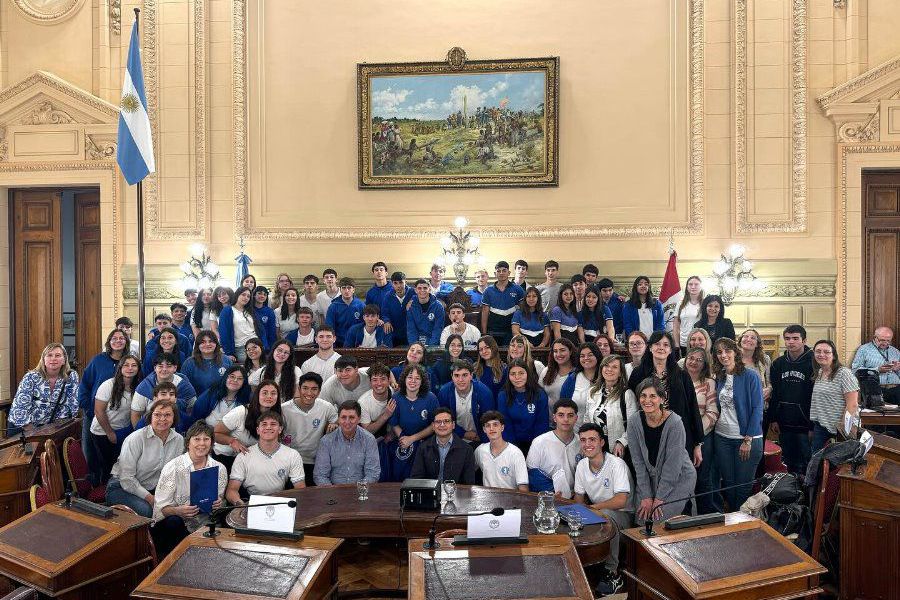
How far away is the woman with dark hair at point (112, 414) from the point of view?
20.7ft

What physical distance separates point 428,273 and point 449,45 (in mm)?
3106

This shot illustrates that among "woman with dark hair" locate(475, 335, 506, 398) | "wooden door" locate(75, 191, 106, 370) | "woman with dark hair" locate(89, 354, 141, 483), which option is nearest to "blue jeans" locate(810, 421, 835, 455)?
"woman with dark hair" locate(475, 335, 506, 398)

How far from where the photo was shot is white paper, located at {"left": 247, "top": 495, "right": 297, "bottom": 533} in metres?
3.69

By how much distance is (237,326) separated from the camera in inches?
318

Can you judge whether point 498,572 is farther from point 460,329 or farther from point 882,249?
point 882,249

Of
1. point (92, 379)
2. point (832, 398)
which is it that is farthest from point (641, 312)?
point (92, 379)

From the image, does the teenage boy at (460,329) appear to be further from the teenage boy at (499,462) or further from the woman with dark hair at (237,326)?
the teenage boy at (499,462)

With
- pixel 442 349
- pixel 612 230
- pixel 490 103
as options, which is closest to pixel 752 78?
pixel 612 230

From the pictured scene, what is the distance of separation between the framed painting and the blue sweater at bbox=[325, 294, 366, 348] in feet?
7.97

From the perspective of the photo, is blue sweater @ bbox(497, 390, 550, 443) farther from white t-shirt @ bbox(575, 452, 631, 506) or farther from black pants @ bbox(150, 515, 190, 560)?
black pants @ bbox(150, 515, 190, 560)

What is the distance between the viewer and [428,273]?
1049 cm

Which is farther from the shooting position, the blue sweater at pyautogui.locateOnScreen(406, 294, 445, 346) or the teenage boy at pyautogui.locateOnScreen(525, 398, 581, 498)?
the blue sweater at pyautogui.locateOnScreen(406, 294, 445, 346)

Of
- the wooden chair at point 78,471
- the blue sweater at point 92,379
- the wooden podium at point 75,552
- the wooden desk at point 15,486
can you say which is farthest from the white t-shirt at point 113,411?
the wooden podium at point 75,552

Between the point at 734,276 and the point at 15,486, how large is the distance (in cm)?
813
